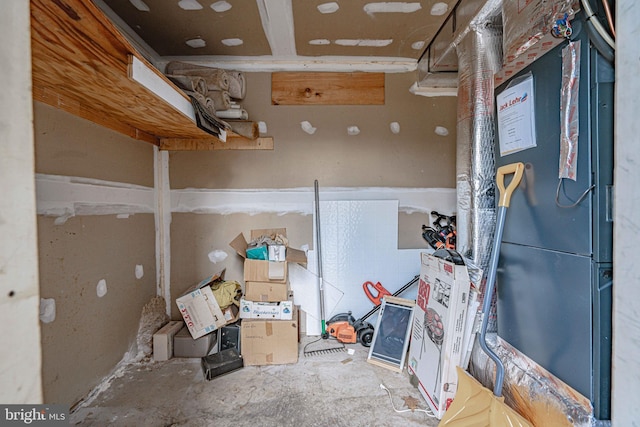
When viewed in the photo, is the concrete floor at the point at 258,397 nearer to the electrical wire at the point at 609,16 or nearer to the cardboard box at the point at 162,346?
the cardboard box at the point at 162,346

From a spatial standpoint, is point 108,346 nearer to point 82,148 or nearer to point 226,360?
point 226,360

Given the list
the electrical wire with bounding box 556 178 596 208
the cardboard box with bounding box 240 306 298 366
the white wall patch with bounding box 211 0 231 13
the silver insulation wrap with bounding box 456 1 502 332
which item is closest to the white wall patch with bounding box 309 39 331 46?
the white wall patch with bounding box 211 0 231 13

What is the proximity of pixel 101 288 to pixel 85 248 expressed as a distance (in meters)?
0.33

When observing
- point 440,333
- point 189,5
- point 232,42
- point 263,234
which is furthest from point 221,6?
point 440,333

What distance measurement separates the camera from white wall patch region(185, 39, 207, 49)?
2.32m

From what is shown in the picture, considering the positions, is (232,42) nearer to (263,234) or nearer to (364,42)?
(364,42)

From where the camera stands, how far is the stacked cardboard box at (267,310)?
2.25 m

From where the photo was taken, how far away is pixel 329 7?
192 centimetres

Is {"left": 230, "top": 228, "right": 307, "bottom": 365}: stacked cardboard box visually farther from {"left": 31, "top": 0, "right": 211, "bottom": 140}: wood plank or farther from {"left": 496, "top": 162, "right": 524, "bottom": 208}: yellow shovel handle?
{"left": 496, "top": 162, "right": 524, "bottom": 208}: yellow shovel handle

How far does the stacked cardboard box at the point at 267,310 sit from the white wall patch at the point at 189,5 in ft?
5.65

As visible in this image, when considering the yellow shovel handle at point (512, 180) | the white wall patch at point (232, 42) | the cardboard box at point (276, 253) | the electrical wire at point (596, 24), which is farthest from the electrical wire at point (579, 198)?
the white wall patch at point (232, 42)

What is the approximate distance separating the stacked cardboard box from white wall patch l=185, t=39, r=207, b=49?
1682mm

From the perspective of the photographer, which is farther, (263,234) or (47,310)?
(263,234)

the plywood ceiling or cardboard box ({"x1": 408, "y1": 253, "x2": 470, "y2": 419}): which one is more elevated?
the plywood ceiling
